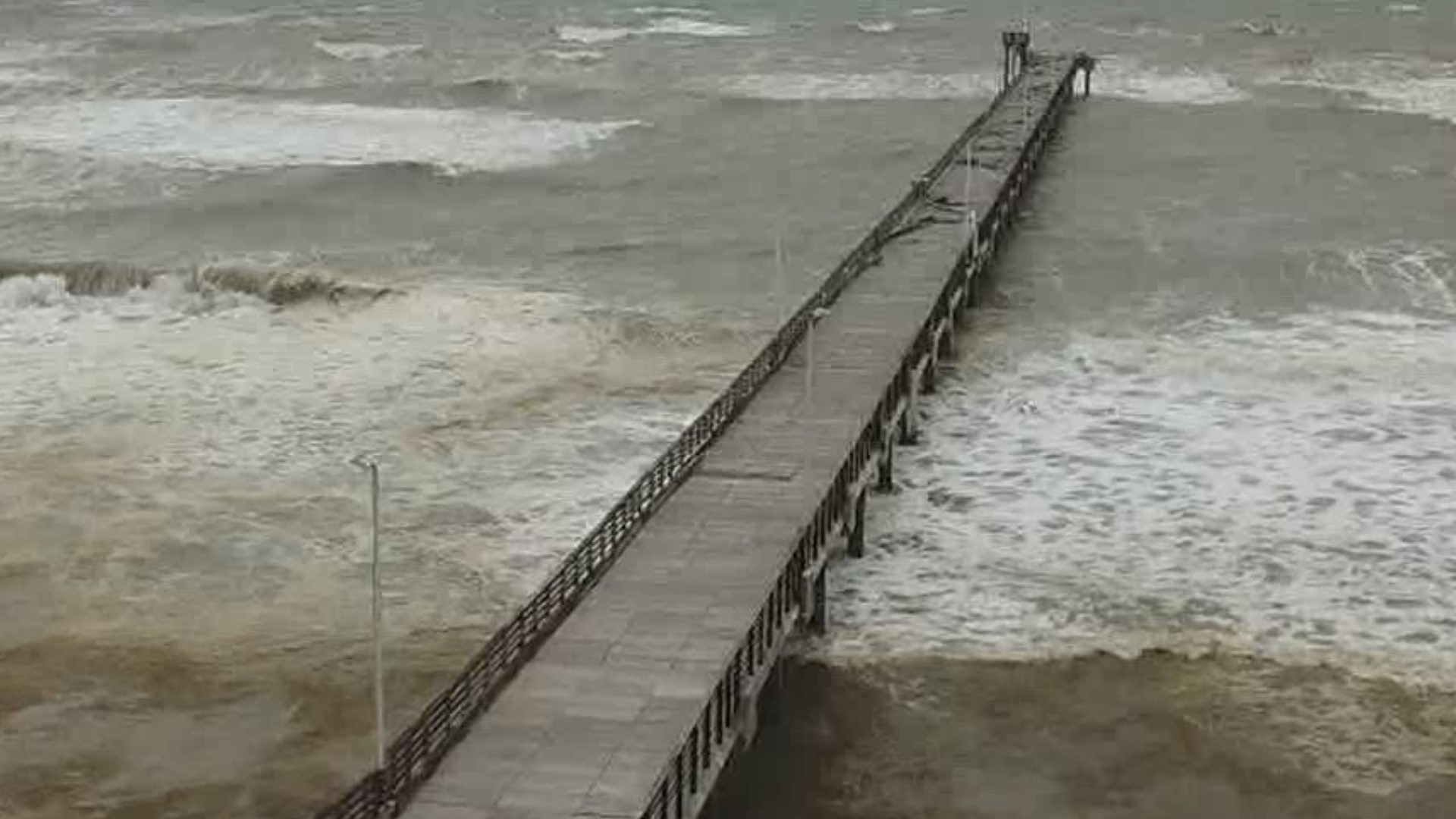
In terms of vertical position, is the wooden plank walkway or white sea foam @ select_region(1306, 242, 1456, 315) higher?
the wooden plank walkway

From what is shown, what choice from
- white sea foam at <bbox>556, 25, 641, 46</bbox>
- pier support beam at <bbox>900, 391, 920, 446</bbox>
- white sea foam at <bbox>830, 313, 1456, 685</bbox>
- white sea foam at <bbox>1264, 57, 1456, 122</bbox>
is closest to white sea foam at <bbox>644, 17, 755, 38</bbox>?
white sea foam at <bbox>556, 25, 641, 46</bbox>

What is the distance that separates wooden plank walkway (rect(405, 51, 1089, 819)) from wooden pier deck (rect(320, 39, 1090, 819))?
0.08 ft

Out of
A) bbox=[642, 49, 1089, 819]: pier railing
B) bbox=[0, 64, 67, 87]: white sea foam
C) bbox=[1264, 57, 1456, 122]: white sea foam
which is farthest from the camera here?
bbox=[0, 64, 67, 87]: white sea foam

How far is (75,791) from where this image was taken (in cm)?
1966

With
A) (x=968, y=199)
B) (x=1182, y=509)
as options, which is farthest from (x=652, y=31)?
(x=1182, y=509)

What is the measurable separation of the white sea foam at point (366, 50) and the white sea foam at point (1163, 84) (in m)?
25.6

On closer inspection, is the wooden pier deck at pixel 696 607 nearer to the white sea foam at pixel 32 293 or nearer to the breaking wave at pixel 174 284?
the breaking wave at pixel 174 284

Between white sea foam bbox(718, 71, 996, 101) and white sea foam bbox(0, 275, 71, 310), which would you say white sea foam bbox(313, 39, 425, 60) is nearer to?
white sea foam bbox(718, 71, 996, 101)

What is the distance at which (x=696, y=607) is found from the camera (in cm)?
1933

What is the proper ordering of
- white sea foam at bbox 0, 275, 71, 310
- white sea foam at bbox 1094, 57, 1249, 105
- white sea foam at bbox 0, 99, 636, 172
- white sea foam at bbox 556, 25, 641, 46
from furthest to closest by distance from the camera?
white sea foam at bbox 556, 25, 641, 46
white sea foam at bbox 1094, 57, 1249, 105
white sea foam at bbox 0, 99, 636, 172
white sea foam at bbox 0, 275, 71, 310

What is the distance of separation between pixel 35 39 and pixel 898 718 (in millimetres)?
70849

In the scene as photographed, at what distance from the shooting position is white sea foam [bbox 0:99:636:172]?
182ft

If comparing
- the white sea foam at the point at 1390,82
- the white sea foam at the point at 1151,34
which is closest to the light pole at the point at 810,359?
the white sea foam at the point at 1390,82

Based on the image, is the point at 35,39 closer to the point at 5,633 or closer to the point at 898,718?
the point at 5,633
